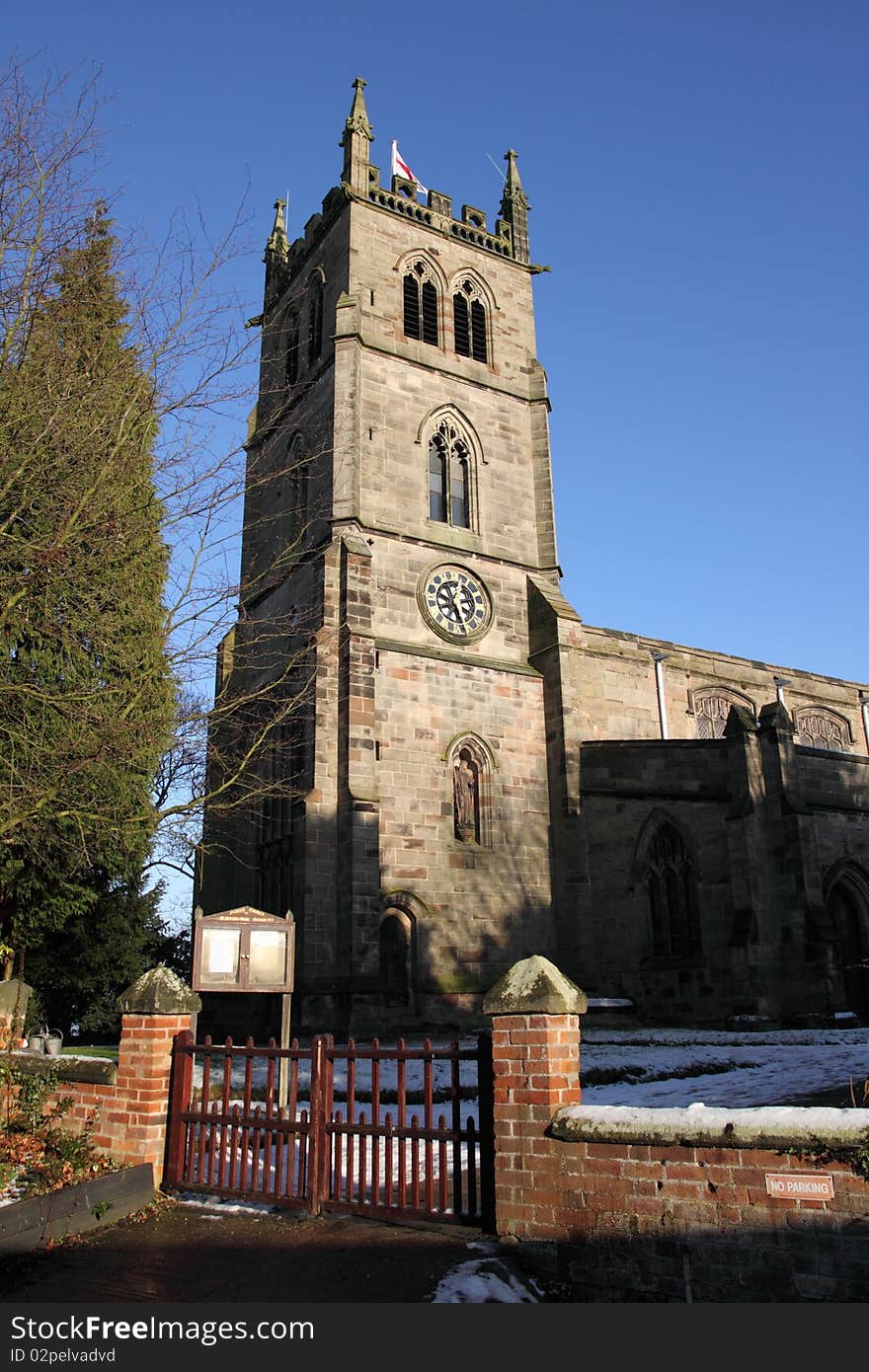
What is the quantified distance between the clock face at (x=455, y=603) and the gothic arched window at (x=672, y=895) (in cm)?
637

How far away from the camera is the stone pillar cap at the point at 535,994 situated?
6410 mm

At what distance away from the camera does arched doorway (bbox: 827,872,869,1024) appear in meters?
22.5

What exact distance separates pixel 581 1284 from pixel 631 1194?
2.04 ft

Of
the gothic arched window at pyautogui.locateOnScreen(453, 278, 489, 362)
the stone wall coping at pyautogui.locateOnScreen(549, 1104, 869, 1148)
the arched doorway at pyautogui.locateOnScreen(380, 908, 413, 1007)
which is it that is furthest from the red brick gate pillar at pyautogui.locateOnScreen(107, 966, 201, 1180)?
the gothic arched window at pyautogui.locateOnScreen(453, 278, 489, 362)

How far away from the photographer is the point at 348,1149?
6930mm

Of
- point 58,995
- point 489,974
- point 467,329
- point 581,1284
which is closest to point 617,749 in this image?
point 489,974

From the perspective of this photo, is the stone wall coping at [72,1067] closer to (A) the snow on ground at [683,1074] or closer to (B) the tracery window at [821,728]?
(A) the snow on ground at [683,1074]

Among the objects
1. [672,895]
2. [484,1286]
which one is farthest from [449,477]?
[484,1286]

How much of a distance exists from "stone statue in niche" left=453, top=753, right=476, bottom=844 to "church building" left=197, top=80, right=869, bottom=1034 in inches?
2.2

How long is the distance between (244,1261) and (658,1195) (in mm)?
2563

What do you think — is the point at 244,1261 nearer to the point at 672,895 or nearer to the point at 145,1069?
the point at 145,1069

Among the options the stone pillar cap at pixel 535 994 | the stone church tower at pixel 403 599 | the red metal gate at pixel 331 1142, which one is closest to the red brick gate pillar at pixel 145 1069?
the red metal gate at pixel 331 1142

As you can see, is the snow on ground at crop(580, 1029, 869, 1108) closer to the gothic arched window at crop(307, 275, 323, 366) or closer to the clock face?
the clock face

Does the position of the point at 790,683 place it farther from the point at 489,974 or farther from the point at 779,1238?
the point at 779,1238
